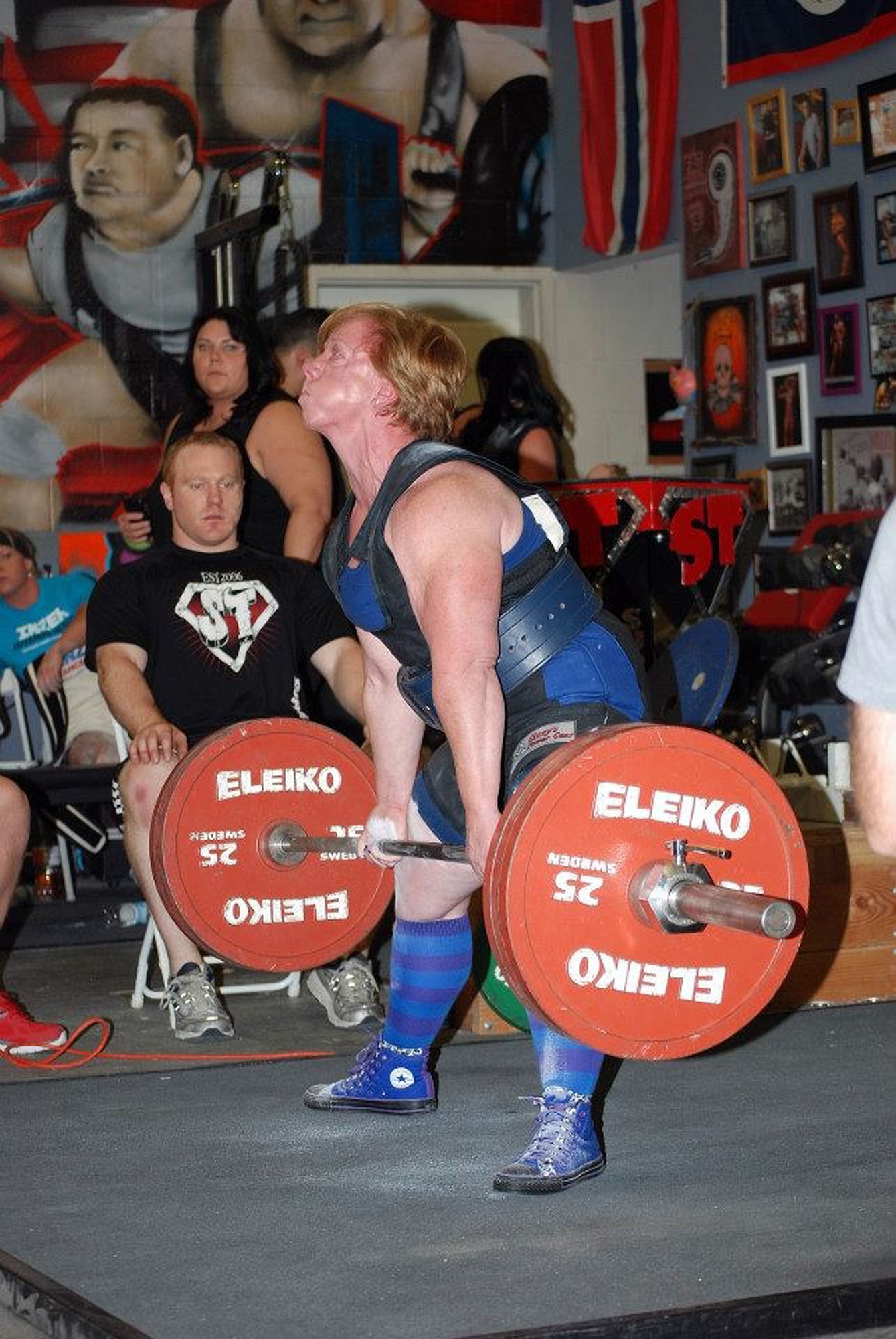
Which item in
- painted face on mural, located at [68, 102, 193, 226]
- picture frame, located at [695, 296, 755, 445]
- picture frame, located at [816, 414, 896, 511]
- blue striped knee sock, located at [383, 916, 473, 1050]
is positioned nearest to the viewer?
blue striped knee sock, located at [383, 916, 473, 1050]

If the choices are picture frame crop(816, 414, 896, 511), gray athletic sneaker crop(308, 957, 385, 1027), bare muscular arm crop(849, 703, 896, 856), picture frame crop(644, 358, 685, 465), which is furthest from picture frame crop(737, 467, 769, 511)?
bare muscular arm crop(849, 703, 896, 856)

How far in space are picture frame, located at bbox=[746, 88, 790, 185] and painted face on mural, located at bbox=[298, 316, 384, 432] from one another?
12.0 feet

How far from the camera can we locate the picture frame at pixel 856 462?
18.5 ft

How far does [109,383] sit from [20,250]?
0.56m

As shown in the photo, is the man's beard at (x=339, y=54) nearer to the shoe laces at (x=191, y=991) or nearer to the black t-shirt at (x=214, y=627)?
the black t-shirt at (x=214, y=627)

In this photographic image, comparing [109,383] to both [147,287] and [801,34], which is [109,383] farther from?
[801,34]

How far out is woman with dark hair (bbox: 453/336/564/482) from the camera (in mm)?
4566

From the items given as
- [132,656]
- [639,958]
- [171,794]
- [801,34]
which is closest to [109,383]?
[801,34]

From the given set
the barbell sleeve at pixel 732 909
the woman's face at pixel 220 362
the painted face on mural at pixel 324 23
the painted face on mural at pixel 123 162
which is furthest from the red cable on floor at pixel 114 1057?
the painted face on mural at pixel 324 23

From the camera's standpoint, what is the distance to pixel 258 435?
4.23 metres

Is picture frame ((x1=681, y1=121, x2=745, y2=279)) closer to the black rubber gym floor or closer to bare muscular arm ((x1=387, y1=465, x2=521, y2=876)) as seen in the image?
the black rubber gym floor

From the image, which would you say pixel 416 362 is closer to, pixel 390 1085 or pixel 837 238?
pixel 390 1085

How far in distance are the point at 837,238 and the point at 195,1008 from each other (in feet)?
11.1

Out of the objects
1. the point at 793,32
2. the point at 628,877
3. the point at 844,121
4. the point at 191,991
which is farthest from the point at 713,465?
the point at 628,877
